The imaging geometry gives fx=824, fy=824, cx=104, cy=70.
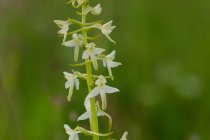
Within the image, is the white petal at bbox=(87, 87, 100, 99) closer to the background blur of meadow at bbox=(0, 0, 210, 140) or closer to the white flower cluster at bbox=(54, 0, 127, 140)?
A: the white flower cluster at bbox=(54, 0, 127, 140)

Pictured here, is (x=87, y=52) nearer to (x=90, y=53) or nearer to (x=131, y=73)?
(x=90, y=53)

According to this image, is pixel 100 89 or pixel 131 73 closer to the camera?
pixel 100 89

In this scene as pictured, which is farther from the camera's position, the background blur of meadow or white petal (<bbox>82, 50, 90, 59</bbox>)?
the background blur of meadow

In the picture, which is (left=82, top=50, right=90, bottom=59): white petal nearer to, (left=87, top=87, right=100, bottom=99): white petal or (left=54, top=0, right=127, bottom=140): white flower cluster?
(left=54, top=0, right=127, bottom=140): white flower cluster

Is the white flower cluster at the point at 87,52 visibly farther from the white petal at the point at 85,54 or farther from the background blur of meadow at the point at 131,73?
the background blur of meadow at the point at 131,73

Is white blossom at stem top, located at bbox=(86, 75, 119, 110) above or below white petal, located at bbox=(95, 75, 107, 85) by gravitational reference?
below

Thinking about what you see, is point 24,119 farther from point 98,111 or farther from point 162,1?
point 162,1

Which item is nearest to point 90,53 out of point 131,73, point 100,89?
point 100,89

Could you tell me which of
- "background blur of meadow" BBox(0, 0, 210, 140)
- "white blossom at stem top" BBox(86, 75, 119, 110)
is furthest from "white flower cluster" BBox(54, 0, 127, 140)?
"background blur of meadow" BBox(0, 0, 210, 140)

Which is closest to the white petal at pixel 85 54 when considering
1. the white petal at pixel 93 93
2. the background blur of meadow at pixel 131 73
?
the white petal at pixel 93 93
